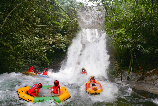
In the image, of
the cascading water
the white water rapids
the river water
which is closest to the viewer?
the river water

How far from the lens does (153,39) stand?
951 centimetres

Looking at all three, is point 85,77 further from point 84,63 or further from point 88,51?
point 88,51

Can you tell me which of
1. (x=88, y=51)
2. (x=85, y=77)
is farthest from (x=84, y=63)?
(x=85, y=77)

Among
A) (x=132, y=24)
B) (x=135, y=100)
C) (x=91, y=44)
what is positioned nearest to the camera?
(x=135, y=100)

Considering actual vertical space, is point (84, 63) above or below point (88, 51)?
below

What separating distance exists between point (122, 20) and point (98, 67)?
810cm

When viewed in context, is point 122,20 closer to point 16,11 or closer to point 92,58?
point 16,11

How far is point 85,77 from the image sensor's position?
1287 cm

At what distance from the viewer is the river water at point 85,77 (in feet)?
23.0

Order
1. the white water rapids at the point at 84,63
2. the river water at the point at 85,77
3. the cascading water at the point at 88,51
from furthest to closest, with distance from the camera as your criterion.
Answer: the cascading water at the point at 88,51
the white water rapids at the point at 84,63
the river water at the point at 85,77

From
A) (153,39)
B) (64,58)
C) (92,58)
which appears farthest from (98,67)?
(153,39)

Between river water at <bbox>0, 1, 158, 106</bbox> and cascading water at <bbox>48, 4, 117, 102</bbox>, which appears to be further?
cascading water at <bbox>48, 4, 117, 102</bbox>

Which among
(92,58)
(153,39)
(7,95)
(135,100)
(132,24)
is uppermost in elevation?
(132,24)

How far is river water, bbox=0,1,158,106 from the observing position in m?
7.00
